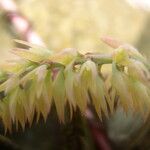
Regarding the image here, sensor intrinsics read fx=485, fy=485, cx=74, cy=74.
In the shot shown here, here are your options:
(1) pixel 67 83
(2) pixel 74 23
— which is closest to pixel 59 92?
(1) pixel 67 83

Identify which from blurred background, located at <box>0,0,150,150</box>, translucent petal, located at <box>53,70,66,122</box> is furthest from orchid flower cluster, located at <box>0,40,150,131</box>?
blurred background, located at <box>0,0,150,150</box>

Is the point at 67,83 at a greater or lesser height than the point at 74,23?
lesser

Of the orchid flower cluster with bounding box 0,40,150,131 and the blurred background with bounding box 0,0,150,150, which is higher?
the blurred background with bounding box 0,0,150,150

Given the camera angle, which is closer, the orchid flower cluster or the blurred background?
the orchid flower cluster

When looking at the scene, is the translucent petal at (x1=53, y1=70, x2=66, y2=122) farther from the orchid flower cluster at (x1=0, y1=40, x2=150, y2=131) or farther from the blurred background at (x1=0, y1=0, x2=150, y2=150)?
the blurred background at (x1=0, y1=0, x2=150, y2=150)

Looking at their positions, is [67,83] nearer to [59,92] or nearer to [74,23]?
[59,92]

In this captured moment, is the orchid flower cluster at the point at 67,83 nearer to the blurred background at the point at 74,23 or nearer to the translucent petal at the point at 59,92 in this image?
the translucent petal at the point at 59,92

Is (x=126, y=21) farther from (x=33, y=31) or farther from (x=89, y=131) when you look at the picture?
(x=89, y=131)

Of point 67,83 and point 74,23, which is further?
point 74,23

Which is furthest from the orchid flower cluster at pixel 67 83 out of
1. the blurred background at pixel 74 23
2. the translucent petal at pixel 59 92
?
the blurred background at pixel 74 23
